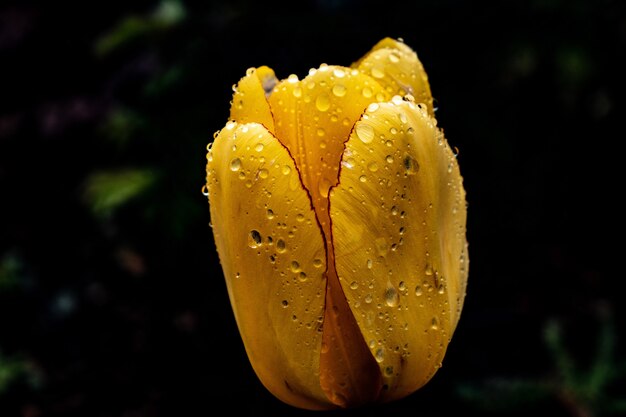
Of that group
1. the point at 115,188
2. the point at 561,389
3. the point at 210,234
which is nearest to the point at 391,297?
the point at 561,389

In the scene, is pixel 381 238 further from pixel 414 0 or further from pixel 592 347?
pixel 592 347

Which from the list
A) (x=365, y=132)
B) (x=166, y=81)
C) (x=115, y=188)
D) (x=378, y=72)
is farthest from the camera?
(x=115, y=188)

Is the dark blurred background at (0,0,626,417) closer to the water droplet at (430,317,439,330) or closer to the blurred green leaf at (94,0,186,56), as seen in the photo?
the blurred green leaf at (94,0,186,56)

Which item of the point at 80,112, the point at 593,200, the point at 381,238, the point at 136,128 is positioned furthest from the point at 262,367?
the point at 593,200

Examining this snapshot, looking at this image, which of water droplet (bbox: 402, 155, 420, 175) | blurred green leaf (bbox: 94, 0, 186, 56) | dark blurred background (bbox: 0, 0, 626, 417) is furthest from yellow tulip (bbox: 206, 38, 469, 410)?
blurred green leaf (bbox: 94, 0, 186, 56)

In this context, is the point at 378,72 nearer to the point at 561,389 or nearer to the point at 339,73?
the point at 339,73
